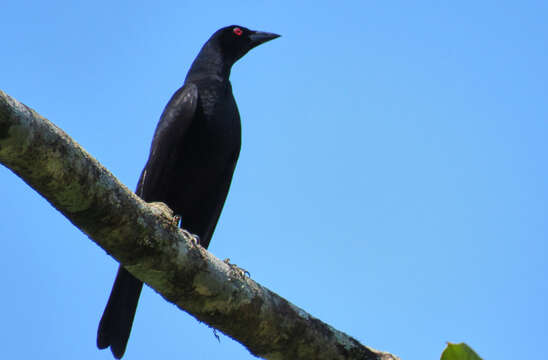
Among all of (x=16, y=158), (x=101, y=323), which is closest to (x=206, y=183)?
(x=101, y=323)

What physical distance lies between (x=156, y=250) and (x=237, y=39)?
3.46 m

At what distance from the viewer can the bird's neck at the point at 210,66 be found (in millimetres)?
5289

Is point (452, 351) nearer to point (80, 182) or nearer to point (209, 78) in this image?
point (80, 182)

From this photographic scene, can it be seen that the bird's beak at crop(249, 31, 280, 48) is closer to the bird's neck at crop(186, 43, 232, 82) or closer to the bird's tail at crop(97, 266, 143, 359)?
the bird's neck at crop(186, 43, 232, 82)

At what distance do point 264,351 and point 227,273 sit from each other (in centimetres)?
39

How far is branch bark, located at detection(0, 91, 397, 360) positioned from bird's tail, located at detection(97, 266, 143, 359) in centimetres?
115

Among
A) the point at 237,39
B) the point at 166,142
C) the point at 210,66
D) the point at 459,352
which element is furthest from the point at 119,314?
the point at 237,39

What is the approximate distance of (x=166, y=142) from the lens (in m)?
4.64

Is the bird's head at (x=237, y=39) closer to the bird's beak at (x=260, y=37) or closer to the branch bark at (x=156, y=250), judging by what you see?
the bird's beak at (x=260, y=37)

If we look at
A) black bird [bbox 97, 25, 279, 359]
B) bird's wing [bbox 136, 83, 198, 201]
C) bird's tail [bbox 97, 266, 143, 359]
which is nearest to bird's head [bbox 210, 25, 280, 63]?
black bird [bbox 97, 25, 279, 359]

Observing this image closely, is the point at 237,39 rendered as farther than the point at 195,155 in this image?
Yes

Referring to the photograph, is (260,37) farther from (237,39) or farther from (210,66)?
(210,66)

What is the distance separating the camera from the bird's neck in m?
5.29

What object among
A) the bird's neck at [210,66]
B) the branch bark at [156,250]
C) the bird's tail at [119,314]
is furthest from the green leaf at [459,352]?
the bird's neck at [210,66]
